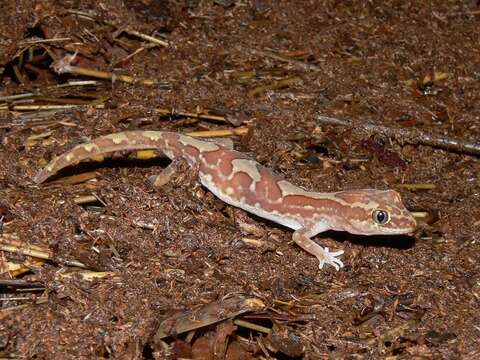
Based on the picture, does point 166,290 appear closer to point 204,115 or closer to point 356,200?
point 356,200

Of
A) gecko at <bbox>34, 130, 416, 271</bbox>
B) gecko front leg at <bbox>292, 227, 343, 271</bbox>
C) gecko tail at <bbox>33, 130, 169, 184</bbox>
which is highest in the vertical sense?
gecko tail at <bbox>33, 130, 169, 184</bbox>

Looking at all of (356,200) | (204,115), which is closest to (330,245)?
(356,200)

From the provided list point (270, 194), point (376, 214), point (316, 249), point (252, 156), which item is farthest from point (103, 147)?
point (376, 214)

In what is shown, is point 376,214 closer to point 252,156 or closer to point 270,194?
point 270,194

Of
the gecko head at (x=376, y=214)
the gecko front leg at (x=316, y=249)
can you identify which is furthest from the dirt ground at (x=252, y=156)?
the gecko head at (x=376, y=214)

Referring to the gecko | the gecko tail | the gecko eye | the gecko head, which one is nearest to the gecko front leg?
the gecko

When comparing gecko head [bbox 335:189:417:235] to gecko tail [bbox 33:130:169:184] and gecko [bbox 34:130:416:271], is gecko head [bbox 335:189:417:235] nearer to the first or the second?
gecko [bbox 34:130:416:271]
